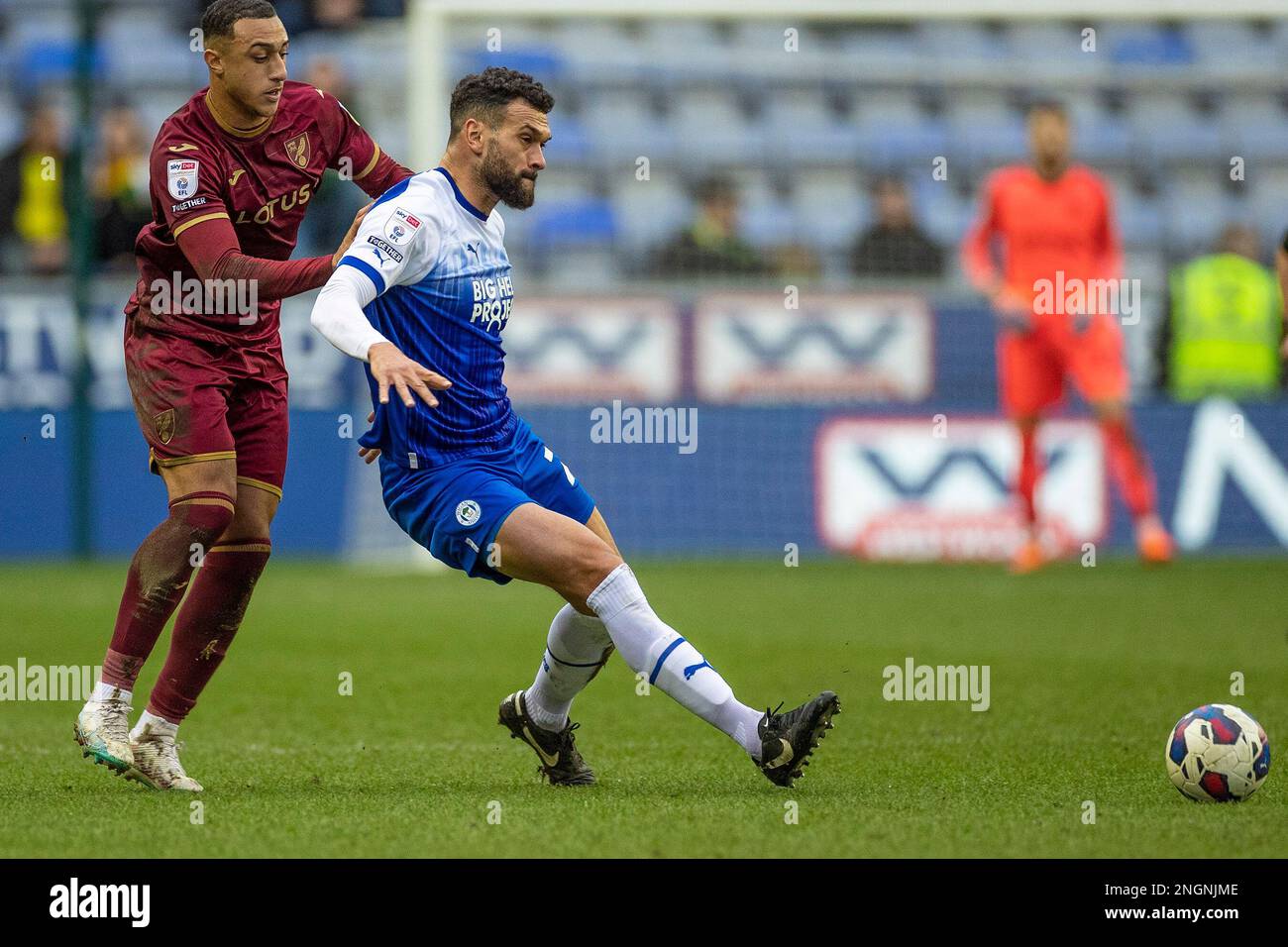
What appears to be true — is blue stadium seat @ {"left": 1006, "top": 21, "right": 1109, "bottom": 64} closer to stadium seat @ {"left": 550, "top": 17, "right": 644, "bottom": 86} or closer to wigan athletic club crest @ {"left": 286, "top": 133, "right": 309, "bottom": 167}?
stadium seat @ {"left": 550, "top": 17, "right": 644, "bottom": 86}

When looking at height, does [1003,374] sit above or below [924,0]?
below

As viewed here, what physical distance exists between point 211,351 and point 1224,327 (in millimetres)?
11018

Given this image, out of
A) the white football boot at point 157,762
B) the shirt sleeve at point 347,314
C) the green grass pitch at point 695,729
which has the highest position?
the shirt sleeve at point 347,314

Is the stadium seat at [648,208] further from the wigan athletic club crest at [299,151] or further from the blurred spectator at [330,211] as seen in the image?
the wigan athletic club crest at [299,151]

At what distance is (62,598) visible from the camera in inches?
448

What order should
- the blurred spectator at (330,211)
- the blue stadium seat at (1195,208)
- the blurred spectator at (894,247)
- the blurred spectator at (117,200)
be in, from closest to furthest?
1. the blurred spectator at (330,211)
2. the blurred spectator at (117,200)
3. the blurred spectator at (894,247)
4. the blue stadium seat at (1195,208)

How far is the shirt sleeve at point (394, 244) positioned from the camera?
527cm

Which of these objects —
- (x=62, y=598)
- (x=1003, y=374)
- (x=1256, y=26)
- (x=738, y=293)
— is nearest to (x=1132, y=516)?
(x=1003, y=374)

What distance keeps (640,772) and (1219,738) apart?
1.73 meters

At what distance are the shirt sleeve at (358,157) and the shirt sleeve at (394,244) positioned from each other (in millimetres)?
656

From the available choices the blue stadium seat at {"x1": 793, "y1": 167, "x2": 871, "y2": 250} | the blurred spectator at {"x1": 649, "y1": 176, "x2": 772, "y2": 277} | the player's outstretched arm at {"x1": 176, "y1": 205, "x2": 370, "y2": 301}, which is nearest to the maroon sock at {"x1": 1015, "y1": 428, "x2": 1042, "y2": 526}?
the blurred spectator at {"x1": 649, "y1": 176, "x2": 772, "y2": 277}

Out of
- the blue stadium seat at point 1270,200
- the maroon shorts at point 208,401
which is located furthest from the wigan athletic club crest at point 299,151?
the blue stadium seat at point 1270,200

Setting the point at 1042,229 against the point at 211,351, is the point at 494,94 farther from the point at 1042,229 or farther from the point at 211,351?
the point at 1042,229

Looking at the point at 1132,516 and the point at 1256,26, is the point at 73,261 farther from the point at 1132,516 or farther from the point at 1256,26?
the point at 1256,26
